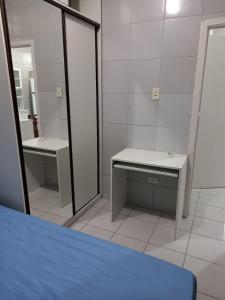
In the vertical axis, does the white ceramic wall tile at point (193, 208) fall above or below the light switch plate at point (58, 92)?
below

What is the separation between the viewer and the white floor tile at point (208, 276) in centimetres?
159

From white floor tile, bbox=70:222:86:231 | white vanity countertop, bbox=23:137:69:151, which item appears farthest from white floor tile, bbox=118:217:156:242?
white vanity countertop, bbox=23:137:69:151

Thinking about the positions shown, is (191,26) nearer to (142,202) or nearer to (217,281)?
(142,202)

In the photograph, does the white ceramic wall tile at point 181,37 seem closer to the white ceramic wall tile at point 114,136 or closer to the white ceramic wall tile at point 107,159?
the white ceramic wall tile at point 114,136

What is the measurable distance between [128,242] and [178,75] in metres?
1.79

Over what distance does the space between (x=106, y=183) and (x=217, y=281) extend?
1.64 metres

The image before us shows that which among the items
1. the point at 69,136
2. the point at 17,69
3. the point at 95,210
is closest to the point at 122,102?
the point at 69,136

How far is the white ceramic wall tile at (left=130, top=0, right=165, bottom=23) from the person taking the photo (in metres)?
2.10

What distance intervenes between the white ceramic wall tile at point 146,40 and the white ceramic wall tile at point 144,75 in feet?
0.22

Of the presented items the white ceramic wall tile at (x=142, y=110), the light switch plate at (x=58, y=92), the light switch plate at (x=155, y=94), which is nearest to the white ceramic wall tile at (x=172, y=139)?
the white ceramic wall tile at (x=142, y=110)

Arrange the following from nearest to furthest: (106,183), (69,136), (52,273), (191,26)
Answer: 1. (52,273)
2. (191,26)
3. (69,136)
4. (106,183)

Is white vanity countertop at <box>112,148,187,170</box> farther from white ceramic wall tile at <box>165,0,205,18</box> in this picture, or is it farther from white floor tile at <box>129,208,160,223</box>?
white ceramic wall tile at <box>165,0,205,18</box>

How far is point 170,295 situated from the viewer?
98 centimetres

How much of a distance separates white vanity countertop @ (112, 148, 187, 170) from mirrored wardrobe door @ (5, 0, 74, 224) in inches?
25.4
